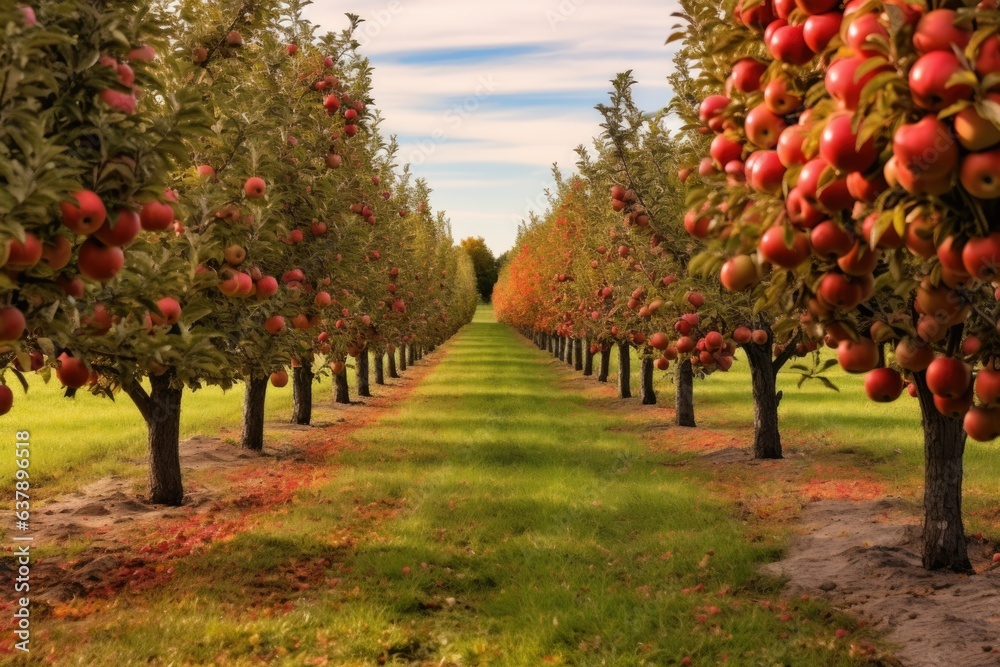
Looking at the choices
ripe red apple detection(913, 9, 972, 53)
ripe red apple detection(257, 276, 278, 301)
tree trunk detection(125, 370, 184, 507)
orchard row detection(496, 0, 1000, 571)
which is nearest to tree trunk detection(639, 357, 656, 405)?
tree trunk detection(125, 370, 184, 507)

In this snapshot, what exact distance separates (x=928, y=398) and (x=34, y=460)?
14389 millimetres

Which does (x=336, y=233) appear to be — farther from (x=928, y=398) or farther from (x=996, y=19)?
(x=996, y=19)

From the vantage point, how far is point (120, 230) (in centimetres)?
388

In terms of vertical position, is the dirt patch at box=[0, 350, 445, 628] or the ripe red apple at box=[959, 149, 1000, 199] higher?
the ripe red apple at box=[959, 149, 1000, 199]

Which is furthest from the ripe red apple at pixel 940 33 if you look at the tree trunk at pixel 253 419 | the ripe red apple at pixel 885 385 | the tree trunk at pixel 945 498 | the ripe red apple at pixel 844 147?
the tree trunk at pixel 253 419

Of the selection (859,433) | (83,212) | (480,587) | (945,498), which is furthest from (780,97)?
(859,433)

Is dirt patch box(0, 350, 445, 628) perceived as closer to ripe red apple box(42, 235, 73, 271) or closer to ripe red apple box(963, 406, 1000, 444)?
ripe red apple box(42, 235, 73, 271)

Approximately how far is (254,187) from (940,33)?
731 centimetres

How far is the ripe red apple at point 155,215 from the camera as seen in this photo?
4254 millimetres

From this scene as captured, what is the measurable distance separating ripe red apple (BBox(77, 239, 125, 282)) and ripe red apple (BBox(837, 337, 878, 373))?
3462mm

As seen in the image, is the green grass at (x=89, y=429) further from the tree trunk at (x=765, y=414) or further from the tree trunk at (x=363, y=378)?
the tree trunk at (x=765, y=414)

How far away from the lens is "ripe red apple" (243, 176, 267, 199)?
330 inches

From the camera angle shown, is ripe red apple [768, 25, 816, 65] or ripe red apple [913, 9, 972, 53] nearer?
ripe red apple [913, 9, 972, 53]

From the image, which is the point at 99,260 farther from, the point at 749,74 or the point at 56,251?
the point at 749,74
